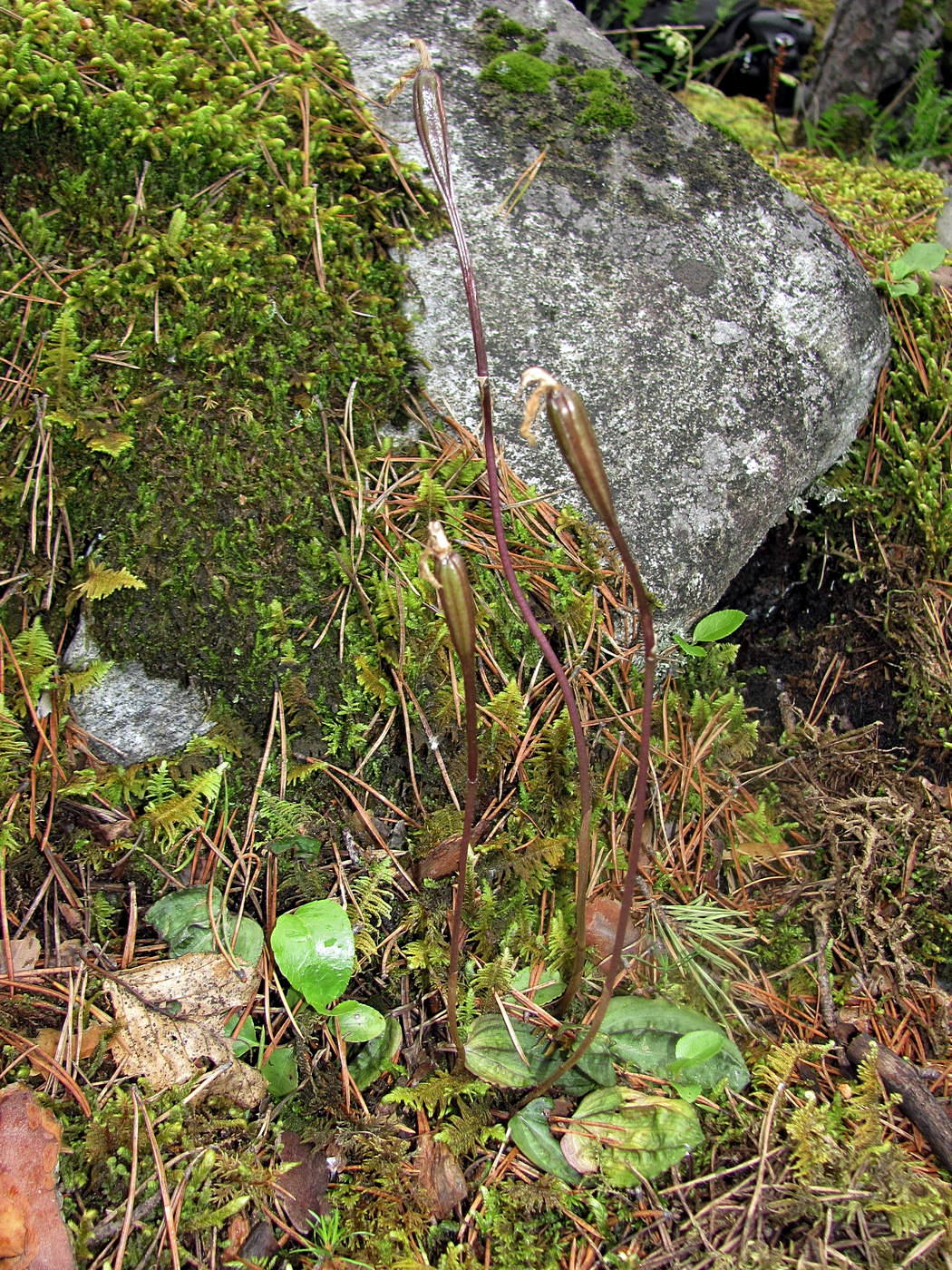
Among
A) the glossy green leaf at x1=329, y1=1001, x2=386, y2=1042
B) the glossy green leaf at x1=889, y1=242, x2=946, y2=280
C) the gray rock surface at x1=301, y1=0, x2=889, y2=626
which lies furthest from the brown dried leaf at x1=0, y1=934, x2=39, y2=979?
the glossy green leaf at x1=889, y1=242, x2=946, y2=280

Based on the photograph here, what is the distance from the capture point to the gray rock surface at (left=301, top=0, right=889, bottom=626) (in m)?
2.73

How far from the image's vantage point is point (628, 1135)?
2.05 m

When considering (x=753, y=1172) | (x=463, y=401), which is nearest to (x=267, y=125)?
(x=463, y=401)

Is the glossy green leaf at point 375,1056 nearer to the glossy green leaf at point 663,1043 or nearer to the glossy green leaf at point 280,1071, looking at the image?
the glossy green leaf at point 280,1071

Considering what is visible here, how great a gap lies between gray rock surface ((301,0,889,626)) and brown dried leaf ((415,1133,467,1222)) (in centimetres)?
160

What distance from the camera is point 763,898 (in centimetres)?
261

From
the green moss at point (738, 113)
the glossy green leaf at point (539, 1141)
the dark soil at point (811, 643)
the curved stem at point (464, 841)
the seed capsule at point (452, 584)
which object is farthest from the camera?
the green moss at point (738, 113)

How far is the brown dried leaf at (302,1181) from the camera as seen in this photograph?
6.32 feet

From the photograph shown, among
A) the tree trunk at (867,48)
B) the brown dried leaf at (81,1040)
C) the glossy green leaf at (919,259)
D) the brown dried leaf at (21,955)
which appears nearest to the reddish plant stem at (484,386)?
the brown dried leaf at (81,1040)

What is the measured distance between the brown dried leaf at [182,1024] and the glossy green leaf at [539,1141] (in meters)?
0.62

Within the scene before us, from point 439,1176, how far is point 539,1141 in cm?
25

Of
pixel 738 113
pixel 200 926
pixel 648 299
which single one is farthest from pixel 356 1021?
pixel 738 113

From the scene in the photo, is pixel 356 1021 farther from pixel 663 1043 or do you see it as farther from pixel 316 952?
pixel 663 1043

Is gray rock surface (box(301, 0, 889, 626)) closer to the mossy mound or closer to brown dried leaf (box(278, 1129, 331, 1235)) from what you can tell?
the mossy mound
